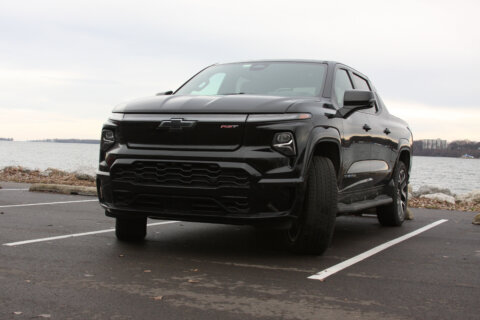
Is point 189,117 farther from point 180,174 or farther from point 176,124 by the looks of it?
point 180,174

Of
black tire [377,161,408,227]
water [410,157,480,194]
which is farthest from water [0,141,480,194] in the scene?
black tire [377,161,408,227]

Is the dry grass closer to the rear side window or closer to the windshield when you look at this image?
the rear side window

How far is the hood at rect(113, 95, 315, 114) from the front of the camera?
16.7 feet

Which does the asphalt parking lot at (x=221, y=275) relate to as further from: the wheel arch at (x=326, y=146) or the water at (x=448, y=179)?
the water at (x=448, y=179)

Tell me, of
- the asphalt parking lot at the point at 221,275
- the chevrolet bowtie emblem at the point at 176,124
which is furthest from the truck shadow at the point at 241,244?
the chevrolet bowtie emblem at the point at 176,124

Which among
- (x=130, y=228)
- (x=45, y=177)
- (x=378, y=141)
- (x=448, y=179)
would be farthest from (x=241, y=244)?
(x=448, y=179)

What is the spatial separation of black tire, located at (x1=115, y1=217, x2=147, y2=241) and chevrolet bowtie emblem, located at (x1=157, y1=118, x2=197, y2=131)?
1.27 m

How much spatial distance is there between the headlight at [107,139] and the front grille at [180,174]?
0.88 ft

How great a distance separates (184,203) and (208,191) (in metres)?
0.27

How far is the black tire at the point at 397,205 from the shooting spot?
27.1 feet

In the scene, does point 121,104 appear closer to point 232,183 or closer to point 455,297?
point 232,183

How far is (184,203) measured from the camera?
16.8ft

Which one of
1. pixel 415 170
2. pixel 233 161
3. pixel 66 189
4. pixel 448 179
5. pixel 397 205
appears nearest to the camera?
pixel 233 161

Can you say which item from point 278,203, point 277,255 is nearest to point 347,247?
point 277,255
